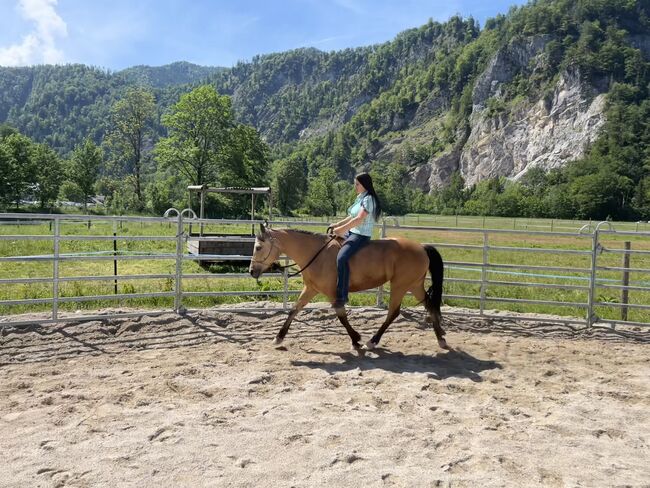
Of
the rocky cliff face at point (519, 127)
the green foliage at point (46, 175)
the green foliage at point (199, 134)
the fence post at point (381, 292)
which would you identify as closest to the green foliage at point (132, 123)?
the green foliage at point (46, 175)

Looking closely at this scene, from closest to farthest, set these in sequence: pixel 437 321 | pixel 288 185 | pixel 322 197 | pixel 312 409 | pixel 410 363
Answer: pixel 312 409
pixel 410 363
pixel 437 321
pixel 288 185
pixel 322 197

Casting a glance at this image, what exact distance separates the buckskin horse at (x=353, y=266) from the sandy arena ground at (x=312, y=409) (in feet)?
1.57

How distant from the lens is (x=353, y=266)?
247 inches

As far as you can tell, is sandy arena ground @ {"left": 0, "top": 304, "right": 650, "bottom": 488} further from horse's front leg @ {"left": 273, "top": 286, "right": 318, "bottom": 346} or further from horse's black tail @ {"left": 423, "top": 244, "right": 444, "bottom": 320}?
horse's black tail @ {"left": 423, "top": 244, "right": 444, "bottom": 320}

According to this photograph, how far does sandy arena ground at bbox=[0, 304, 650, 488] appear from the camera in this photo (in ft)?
10.9

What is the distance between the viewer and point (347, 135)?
198 m

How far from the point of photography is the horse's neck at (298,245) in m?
6.35

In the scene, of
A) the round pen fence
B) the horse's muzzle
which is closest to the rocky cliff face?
the round pen fence

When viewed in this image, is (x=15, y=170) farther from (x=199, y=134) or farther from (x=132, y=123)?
(x=199, y=134)

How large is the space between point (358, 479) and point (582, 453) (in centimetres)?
174

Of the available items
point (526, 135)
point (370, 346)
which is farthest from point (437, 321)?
point (526, 135)

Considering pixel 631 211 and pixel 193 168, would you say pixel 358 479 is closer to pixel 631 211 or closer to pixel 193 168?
pixel 193 168

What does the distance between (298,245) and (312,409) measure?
2465 millimetres

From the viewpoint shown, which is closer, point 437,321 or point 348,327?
point 348,327
